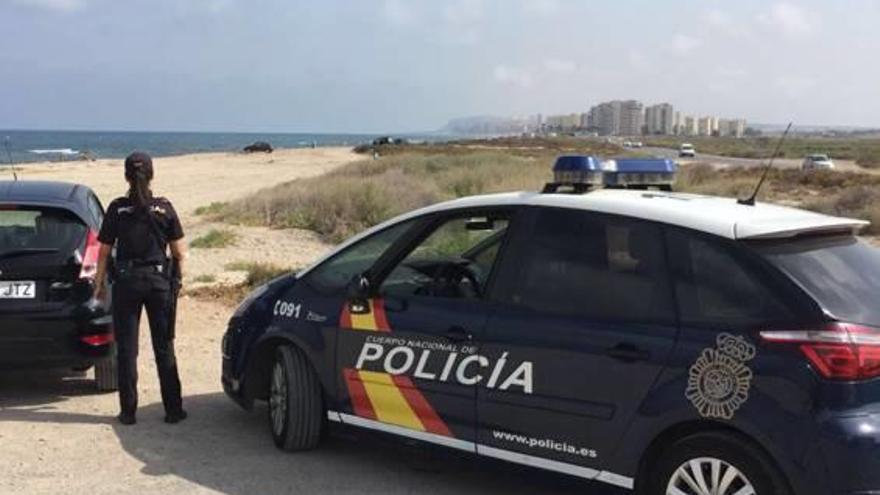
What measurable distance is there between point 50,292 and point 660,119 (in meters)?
178

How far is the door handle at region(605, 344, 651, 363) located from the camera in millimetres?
4359

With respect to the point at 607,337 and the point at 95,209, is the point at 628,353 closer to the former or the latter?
the point at 607,337

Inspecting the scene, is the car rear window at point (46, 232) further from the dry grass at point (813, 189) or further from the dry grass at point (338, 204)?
the dry grass at point (813, 189)

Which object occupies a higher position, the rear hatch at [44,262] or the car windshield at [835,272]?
the car windshield at [835,272]

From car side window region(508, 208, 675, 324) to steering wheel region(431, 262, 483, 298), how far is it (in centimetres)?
35

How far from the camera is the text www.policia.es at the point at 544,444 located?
4555mm

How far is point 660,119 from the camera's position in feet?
584

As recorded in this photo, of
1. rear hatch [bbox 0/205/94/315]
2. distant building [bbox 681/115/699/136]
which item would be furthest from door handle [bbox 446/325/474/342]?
distant building [bbox 681/115/699/136]

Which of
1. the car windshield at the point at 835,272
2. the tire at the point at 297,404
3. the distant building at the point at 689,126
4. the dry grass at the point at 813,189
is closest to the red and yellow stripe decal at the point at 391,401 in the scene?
the tire at the point at 297,404

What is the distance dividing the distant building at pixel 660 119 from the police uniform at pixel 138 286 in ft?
518

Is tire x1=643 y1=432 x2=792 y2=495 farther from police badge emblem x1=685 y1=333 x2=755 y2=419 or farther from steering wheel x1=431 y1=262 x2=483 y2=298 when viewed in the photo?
steering wheel x1=431 y1=262 x2=483 y2=298

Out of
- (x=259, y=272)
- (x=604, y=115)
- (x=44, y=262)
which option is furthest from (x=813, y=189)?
(x=604, y=115)

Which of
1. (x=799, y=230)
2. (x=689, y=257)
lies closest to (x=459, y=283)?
(x=689, y=257)

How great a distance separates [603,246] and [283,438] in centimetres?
235
